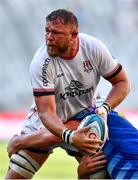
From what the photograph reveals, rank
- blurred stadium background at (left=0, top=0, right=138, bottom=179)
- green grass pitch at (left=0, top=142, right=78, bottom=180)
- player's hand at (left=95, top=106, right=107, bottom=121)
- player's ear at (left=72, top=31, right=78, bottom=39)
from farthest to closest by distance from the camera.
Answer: blurred stadium background at (left=0, top=0, right=138, bottom=179) < green grass pitch at (left=0, top=142, right=78, bottom=180) < player's ear at (left=72, top=31, right=78, bottom=39) < player's hand at (left=95, top=106, right=107, bottom=121)

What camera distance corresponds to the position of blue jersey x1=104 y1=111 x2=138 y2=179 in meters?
6.13

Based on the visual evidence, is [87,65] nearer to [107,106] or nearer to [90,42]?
[90,42]

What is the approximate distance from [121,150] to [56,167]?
5057 mm

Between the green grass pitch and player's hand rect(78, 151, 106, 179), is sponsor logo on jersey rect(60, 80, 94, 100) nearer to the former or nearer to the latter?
player's hand rect(78, 151, 106, 179)

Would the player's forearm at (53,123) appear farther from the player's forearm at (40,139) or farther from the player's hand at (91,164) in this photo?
the player's hand at (91,164)

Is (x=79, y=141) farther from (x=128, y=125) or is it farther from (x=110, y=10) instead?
(x=110, y=10)

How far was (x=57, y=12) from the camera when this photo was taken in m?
6.30

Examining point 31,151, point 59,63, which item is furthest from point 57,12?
point 31,151

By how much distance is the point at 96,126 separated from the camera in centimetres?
593

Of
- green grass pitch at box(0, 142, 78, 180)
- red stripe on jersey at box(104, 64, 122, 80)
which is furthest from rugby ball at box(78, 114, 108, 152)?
green grass pitch at box(0, 142, 78, 180)

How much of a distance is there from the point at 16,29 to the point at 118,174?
9490 mm

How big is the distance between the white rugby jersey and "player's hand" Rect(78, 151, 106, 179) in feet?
1.48

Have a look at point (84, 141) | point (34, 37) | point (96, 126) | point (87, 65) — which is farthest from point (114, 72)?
point (34, 37)

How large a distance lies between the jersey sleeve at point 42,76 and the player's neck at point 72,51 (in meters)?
0.16
